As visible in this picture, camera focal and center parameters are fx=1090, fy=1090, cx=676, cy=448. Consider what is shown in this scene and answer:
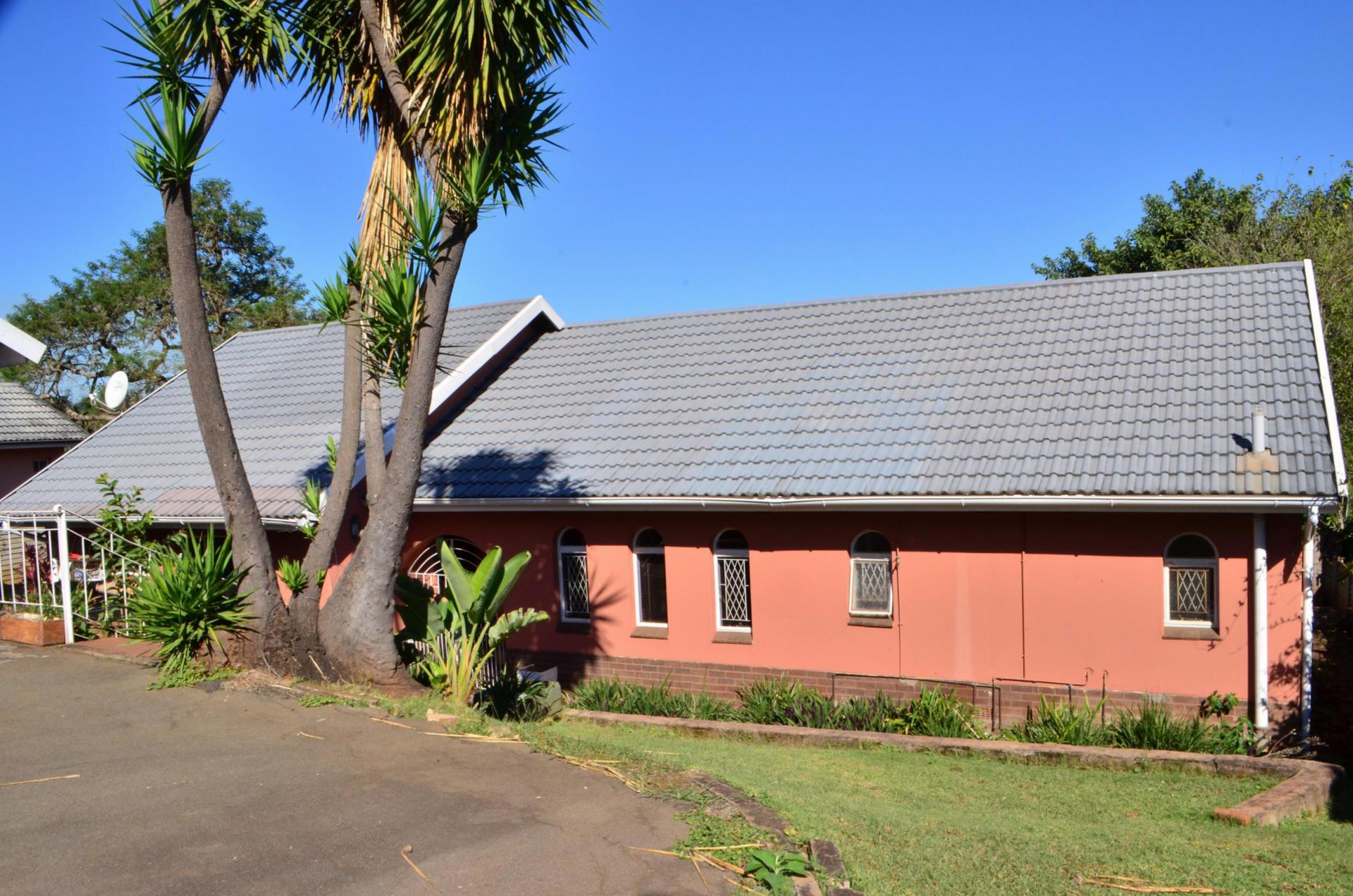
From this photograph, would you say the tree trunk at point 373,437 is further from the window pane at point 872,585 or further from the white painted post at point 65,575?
the window pane at point 872,585

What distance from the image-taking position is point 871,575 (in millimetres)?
12883

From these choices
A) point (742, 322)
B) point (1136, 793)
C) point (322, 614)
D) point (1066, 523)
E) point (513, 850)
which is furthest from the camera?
point (742, 322)

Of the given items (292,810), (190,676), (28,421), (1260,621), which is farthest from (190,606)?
(28,421)

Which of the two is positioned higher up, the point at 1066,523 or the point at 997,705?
the point at 1066,523

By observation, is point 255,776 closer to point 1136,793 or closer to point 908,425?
point 1136,793

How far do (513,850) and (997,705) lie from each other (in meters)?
7.73

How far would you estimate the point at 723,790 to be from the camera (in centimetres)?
686

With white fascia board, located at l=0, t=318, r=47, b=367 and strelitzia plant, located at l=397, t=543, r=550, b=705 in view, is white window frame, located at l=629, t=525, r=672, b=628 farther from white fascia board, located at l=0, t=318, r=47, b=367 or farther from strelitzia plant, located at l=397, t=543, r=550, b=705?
white fascia board, located at l=0, t=318, r=47, b=367

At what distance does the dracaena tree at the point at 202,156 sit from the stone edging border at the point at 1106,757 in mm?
3903

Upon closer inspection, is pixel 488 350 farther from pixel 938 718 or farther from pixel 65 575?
pixel 938 718

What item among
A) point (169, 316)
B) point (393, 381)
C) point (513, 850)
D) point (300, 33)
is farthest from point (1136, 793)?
point (169, 316)

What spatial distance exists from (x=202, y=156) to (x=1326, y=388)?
37.5 feet

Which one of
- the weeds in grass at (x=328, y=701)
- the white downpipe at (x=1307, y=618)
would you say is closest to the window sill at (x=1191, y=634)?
the white downpipe at (x=1307, y=618)

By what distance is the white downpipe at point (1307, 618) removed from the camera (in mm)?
10609
